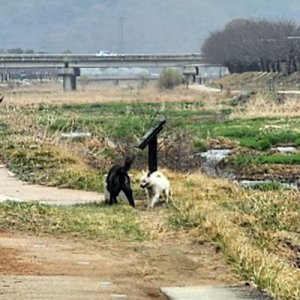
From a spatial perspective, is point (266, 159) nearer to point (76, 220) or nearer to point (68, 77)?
point (76, 220)

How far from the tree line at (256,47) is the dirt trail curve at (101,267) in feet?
340

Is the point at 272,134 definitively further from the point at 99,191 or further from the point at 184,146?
the point at 99,191

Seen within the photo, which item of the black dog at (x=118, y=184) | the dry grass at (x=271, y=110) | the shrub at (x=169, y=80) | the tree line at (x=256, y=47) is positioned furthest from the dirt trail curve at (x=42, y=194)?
the shrub at (x=169, y=80)

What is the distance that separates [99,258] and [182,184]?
944cm

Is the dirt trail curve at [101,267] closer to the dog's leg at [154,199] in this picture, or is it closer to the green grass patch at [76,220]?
the green grass patch at [76,220]

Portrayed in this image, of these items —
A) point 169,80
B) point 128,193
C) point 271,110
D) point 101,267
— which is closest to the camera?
point 101,267

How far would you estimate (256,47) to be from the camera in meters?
135

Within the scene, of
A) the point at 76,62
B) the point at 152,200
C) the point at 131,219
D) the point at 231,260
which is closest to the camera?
the point at 231,260

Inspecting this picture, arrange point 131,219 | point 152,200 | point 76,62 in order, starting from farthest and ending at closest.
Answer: point 76,62 → point 152,200 → point 131,219

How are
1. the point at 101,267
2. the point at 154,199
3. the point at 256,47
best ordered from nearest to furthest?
the point at 101,267 < the point at 154,199 < the point at 256,47

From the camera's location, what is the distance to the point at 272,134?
44406 mm

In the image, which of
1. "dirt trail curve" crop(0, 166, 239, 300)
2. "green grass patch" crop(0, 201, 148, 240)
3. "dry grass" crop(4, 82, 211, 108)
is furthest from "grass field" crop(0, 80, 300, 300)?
"dry grass" crop(4, 82, 211, 108)

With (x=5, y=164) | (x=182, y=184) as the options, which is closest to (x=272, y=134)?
(x=5, y=164)

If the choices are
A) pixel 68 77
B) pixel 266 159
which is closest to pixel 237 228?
pixel 266 159
